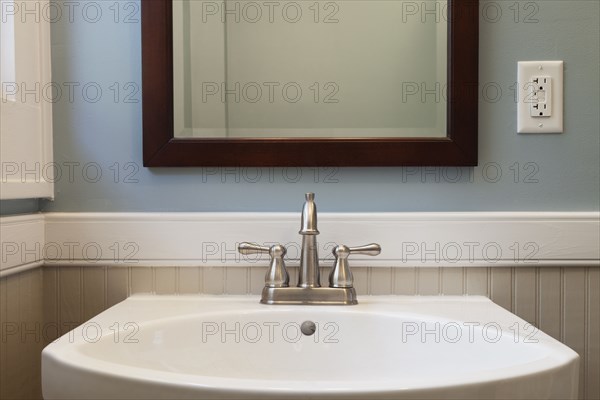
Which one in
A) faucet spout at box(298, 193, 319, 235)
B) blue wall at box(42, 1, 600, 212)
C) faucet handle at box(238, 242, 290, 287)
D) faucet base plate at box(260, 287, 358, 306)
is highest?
blue wall at box(42, 1, 600, 212)

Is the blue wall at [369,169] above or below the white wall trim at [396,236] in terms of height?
above

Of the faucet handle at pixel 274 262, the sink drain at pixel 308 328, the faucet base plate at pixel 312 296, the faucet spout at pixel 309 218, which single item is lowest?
the sink drain at pixel 308 328

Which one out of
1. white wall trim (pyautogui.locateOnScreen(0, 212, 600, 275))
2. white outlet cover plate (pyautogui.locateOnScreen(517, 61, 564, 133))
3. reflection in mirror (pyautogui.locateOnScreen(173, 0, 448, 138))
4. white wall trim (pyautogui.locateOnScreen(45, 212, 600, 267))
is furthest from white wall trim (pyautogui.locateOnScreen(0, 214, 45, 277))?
white outlet cover plate (pyautogui.locateOnScreen(517, 61, 564, 133))

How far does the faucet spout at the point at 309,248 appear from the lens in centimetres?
96

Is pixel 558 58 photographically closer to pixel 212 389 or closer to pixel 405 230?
pixel 405 230

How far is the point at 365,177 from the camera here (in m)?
1.06

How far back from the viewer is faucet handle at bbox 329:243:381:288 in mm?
960

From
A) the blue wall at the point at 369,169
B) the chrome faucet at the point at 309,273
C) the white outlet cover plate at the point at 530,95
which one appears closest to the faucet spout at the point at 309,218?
the chrome faucet at the point at 309,273

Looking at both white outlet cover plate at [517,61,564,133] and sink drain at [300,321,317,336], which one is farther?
white outlet cover plate at [517,61,564,133]

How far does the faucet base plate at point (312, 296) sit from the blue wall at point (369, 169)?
0.53ft

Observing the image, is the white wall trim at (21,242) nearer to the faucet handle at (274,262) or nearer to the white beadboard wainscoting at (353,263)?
the white beadboard wainscoting at (353,263)

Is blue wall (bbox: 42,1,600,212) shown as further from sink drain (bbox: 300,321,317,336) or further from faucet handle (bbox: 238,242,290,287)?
sink drain (bbox: 300,321,317,336)

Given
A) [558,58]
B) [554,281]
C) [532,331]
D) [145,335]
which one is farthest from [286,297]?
[558,58]

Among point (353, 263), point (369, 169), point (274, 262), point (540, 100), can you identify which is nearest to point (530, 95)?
point (540, 100)
